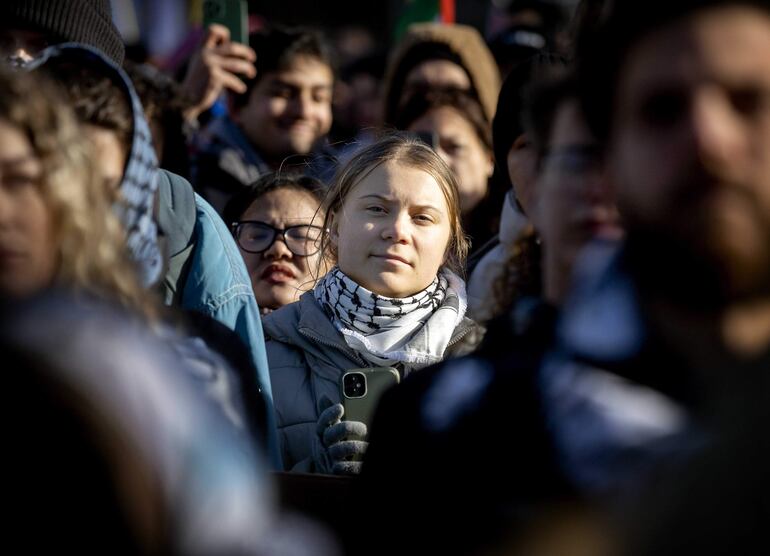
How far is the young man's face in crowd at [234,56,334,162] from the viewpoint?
5137mm

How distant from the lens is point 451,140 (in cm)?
474

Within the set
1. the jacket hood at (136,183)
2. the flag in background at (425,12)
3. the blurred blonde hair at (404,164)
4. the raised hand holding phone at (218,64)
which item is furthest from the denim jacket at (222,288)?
the flag in background at (425,12)

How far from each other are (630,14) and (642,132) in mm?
172

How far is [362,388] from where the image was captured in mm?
3066

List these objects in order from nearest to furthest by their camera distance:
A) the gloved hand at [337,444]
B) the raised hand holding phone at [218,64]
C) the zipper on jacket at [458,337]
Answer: the gloved hand at [337,444] → the zipper on jacket at [458,337] → the raised hand holding phone at [218,64]

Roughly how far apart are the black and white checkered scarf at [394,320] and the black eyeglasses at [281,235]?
0.58 metres

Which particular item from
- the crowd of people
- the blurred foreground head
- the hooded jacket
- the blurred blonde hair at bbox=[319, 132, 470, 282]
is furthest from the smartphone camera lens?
the hooded jacket

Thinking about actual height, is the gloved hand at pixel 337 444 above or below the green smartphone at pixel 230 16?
Result: below

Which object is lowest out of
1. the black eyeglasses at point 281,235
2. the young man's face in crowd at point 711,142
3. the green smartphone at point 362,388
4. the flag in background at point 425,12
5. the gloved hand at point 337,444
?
the gloved hand at point 337,444

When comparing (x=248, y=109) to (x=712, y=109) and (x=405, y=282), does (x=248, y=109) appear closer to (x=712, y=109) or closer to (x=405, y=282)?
(x=405, y=282)

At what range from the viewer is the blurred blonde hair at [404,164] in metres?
3.53

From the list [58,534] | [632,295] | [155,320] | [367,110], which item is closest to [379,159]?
[155,320]

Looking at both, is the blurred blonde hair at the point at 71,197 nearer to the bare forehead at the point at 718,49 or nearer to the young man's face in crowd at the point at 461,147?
the bare forehead at the point at 718,49

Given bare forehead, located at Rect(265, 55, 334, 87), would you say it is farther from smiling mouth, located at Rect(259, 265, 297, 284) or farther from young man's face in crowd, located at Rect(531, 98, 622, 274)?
young man's face in crowd, located at Rect(531, 98, 622, 274)
